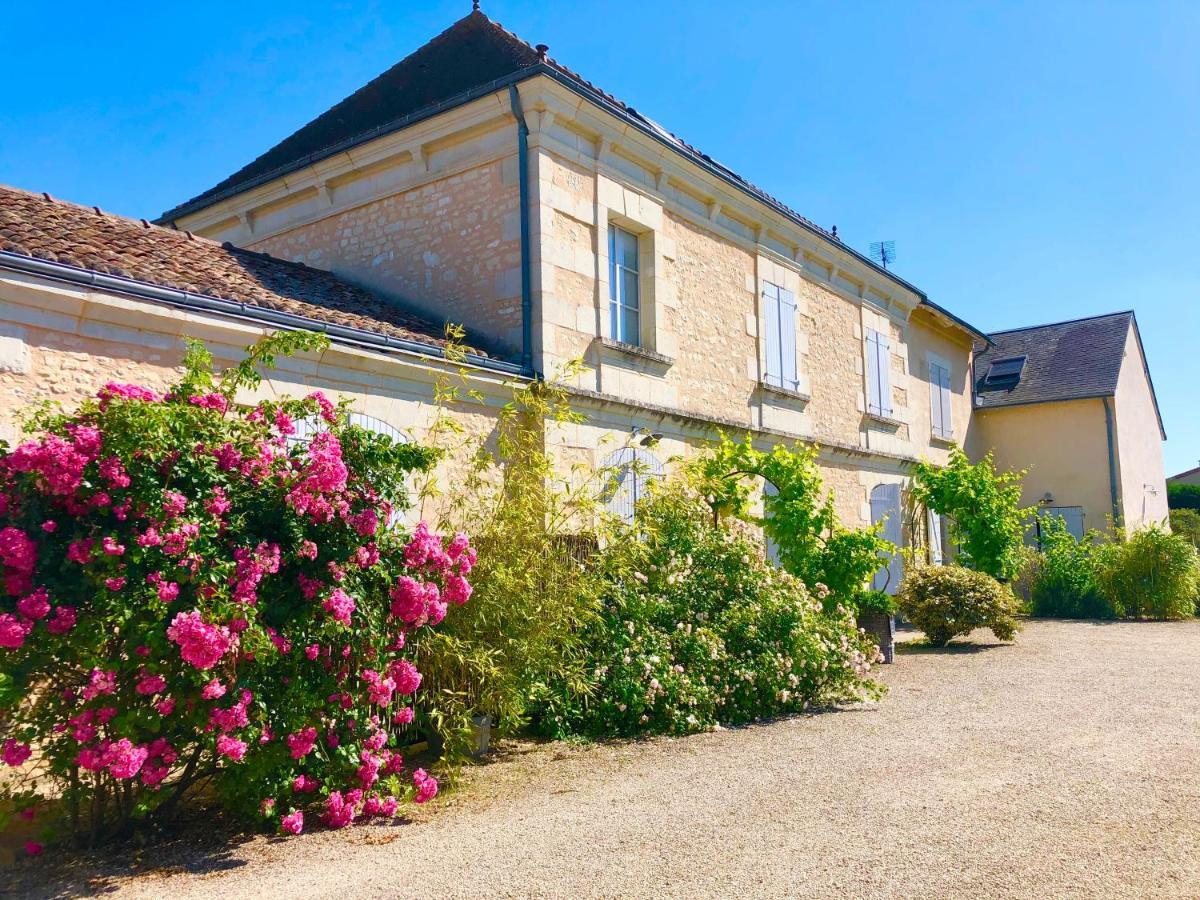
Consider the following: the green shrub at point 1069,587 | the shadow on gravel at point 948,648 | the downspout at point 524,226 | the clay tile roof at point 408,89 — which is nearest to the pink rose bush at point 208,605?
the downspout at point 524,226

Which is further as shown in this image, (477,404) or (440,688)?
(477,404)

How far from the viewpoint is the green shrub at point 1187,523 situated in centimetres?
2233

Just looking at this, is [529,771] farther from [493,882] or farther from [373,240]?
[373,240]

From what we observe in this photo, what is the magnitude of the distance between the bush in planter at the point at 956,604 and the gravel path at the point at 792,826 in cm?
400

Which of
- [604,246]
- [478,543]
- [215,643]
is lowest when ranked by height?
[215,643]

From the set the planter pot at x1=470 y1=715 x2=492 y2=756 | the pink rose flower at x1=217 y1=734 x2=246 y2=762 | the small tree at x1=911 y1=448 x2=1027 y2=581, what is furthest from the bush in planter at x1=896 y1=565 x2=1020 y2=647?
the pink rose flower at x1=217 y1=734 x2=246 y2=762

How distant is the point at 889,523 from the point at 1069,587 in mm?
3078

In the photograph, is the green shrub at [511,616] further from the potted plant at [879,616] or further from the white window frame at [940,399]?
the white window frame at [940,399]

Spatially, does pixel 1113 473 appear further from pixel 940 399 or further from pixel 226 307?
pixel 226 307

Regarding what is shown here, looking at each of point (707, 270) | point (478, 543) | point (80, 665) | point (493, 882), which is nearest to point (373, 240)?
point (707, 270)

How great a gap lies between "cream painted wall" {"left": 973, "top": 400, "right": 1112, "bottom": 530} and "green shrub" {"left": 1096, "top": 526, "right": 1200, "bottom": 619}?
404 centimetres

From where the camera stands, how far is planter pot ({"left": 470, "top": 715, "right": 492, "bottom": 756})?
17.7 feet

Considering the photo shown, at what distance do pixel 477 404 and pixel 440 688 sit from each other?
3.36m

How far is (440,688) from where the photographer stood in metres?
5.15
